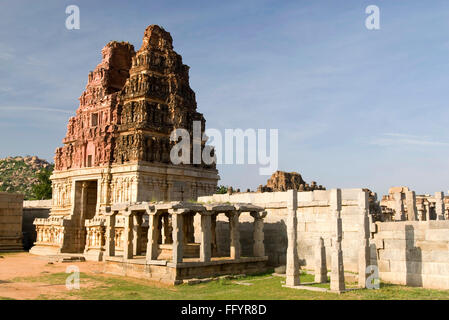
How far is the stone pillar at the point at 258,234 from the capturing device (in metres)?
21.3

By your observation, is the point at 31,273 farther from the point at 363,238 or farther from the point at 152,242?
the point at 363,238

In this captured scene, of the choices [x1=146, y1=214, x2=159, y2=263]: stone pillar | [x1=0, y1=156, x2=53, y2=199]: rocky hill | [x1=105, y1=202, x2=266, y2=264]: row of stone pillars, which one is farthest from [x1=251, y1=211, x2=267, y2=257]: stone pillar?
[x1=0, y1=156, x2=53, y2=199]: rocky hill

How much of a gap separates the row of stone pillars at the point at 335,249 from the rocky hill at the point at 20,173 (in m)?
79.8

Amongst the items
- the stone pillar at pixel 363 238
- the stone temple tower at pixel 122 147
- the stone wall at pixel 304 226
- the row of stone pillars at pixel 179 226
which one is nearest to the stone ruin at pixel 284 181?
the stone temple tower at pixel 122 147

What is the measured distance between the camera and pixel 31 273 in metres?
21.8

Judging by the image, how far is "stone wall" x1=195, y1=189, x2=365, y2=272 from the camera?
1892 cm

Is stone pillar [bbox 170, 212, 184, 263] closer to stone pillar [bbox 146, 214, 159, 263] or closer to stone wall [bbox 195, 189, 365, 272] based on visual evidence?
stone pillar [bbox 146, 214, 159, 263]

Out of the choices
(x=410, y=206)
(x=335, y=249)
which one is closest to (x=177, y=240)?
(x=335, y=249)

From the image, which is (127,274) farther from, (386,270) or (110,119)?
(110,119)

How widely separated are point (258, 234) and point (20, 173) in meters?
95.8

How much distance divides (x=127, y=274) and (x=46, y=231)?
54.3 ft

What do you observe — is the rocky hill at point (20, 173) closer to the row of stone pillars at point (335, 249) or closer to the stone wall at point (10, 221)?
the stone wall at point (10, 221)

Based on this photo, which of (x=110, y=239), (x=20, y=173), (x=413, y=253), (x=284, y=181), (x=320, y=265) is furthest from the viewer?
(x=20, y=173)
